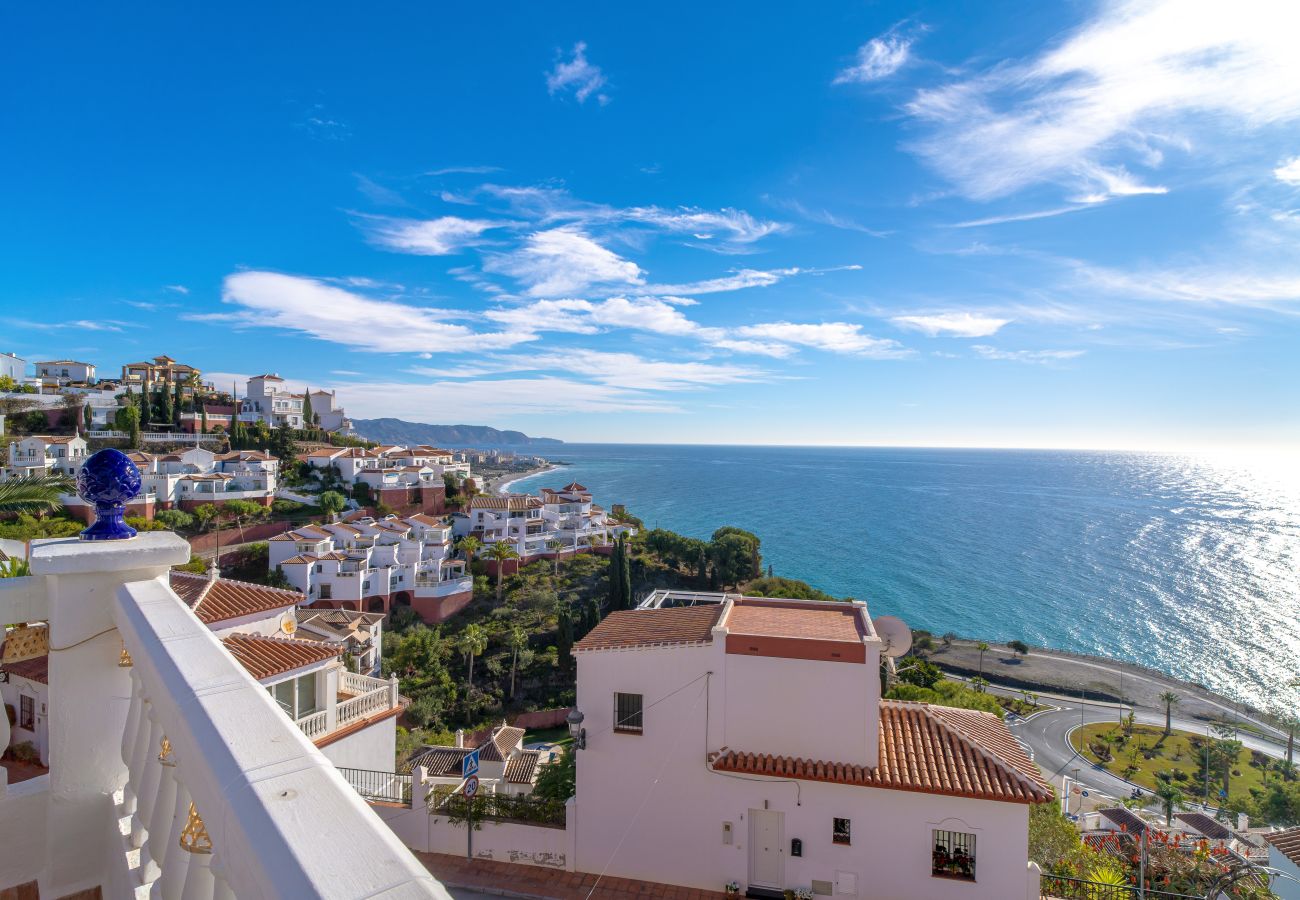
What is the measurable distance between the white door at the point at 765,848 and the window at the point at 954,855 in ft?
7.31

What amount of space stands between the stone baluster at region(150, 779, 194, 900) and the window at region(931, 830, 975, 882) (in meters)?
10.3

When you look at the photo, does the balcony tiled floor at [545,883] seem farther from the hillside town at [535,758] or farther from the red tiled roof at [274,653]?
the red tiled roof at [274,653]

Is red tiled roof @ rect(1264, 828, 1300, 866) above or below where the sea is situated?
above

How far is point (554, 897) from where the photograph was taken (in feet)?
32.2

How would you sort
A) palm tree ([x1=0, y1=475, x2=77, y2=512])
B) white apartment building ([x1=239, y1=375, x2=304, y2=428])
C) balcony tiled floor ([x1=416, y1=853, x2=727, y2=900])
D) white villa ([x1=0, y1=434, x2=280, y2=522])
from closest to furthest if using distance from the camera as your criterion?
palm tree ([x1=0, y1=475, x2=77, y2=512]), balcony tiled floor ([x1=416, y1=853, x2=727, y2=900]), white villa ([x1=0, y1=434, x2=280, y2=522]), white apartment building ([x1=239, y1=375, x2=304, y2=428])

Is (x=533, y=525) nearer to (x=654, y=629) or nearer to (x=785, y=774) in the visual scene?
(x=654, y=629)

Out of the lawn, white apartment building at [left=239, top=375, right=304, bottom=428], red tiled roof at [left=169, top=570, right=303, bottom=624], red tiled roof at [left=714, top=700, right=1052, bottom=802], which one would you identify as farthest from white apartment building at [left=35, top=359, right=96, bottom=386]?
A: the lawn

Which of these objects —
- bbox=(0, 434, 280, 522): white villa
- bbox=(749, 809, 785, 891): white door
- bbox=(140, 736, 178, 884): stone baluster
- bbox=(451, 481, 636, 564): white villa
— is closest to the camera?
bbox=(140, 736, 178, 884): stone baluster

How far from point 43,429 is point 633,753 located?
197 ft

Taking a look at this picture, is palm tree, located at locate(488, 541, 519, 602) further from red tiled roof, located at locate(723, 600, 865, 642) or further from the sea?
red tiled roof, located at locate(723, 600, 865, 642)

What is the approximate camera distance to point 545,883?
10.2 m

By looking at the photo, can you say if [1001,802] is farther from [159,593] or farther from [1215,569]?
[1215,569]

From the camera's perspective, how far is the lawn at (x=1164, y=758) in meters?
34.3

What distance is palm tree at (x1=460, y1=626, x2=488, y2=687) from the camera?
113ft
